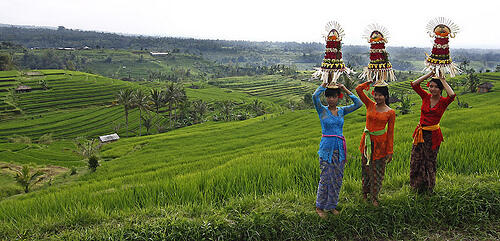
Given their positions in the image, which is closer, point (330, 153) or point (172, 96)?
point (330, 153)

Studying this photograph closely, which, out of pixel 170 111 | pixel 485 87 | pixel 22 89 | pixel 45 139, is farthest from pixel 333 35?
pixel 22 89

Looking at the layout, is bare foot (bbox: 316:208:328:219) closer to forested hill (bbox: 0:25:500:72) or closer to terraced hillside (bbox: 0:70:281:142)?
terraced hillside (bbox: 0:70:281:142)

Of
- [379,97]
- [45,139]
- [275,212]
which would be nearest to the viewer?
A: [275,212]

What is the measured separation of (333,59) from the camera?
11.4ft

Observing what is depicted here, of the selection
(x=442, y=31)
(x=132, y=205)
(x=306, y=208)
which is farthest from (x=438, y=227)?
(x=132, y=205)

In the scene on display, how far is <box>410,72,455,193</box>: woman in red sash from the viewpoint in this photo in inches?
145

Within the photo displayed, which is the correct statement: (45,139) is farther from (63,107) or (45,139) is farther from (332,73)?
(332,73)

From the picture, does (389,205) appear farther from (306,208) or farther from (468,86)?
(468,86)

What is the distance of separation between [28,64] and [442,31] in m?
110

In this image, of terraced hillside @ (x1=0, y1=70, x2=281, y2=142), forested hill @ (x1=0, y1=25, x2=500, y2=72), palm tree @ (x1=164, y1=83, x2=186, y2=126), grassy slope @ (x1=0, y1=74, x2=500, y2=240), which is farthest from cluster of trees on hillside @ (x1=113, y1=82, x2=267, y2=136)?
forested hill @ (x1=0, y1=25, x2=500, y2=72)

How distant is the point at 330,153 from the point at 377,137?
0.68 metres

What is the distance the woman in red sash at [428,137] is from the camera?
367 centimetres

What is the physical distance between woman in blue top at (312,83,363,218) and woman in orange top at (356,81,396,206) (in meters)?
0.35

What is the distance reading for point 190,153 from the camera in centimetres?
1938
